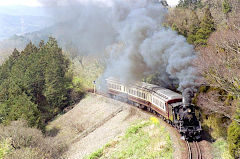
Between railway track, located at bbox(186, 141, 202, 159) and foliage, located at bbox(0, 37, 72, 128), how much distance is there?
18.4 m

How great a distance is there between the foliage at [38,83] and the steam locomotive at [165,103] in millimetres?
8916

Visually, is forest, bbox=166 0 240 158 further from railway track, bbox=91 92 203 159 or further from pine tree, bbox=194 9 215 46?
pine tree, bbox=194 9 215 46

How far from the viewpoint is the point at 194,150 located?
44.2ft

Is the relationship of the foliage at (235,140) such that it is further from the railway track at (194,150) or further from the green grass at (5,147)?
the green grass at (5,147)

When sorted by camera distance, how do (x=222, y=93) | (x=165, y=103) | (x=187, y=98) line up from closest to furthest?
(x=187, y=98)
(x=222, y=93)
(x=165, y=103)

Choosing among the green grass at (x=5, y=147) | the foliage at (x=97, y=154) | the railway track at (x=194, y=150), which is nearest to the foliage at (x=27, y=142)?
the green grass at (x=5, y=147)

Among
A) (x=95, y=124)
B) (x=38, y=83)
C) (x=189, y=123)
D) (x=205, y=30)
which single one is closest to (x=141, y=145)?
(x=189, y=123)

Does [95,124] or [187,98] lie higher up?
[187,98]

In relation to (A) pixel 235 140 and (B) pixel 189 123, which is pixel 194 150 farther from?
(A) pixel 235 140

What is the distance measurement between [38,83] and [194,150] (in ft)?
83.7

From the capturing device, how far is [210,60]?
15.8 m

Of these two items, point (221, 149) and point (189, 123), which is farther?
point (189, 123)

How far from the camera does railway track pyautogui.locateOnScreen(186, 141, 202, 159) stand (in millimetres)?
12750

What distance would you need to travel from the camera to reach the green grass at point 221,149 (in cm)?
1279
